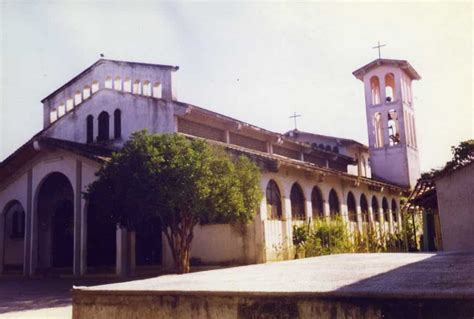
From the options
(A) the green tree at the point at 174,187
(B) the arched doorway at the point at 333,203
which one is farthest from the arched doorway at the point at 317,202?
(A) the green tree at the point at 174,187

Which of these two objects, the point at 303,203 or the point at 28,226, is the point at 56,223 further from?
the point at 303,203

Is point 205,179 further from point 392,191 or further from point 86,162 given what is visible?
point 392,191

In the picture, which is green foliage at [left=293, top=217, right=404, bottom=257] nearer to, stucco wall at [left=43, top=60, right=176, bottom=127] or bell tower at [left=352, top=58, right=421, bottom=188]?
stucco wall at [left=43, top=60, right=176, bottom=127]

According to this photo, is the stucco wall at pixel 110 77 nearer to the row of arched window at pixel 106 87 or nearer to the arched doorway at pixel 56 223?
the row of arched window at pixel 106 87

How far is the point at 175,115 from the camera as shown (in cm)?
1761

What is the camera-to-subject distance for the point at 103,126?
66.0 ft

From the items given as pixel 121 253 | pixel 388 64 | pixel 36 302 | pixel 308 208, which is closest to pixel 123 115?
pixel 121 253

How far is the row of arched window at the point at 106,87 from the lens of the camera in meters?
19.5

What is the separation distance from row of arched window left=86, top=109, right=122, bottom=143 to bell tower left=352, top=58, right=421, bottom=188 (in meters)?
16.8

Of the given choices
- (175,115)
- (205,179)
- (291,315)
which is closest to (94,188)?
(205,179)

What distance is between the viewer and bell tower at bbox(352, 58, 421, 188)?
2956cm

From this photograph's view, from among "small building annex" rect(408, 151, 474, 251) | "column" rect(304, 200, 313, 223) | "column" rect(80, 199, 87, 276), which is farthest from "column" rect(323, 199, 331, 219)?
"column" rect(80, 199, 87, 276)

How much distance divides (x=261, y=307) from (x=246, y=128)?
1684 centimetres

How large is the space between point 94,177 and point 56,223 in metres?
4.03
